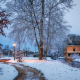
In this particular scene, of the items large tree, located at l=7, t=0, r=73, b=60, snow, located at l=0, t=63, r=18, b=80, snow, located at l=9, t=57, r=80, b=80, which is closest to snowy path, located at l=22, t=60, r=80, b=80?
snow, located at l=9, t=57, r=80, b=80

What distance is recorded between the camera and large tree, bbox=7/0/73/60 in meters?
16.6

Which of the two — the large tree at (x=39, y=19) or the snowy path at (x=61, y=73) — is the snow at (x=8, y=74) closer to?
the snowy path at (x=61, y=73)

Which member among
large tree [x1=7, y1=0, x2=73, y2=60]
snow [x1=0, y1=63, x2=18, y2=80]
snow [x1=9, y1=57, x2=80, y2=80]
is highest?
large tree [x1=7, y1=0, x2=73, y2=60]

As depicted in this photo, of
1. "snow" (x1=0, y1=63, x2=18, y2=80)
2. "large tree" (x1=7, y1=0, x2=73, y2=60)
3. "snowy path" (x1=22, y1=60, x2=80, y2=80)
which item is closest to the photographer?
"snow" (x1=0, y1=63, x2=18, y2=80)

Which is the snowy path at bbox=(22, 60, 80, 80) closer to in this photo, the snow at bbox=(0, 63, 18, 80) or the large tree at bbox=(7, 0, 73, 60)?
the snow at bbox=(0, 63, 18, 80)

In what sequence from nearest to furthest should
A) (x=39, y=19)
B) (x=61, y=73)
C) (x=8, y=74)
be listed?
(x=8, y=74) → (x=61, y=73) → (x=39, y=19)

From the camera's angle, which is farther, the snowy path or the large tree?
the large tree

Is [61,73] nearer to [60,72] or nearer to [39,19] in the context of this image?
[60,72]

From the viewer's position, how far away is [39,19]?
17781 millimetres

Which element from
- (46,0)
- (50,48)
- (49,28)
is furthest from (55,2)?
(50,48)

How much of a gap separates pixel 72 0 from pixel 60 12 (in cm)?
274

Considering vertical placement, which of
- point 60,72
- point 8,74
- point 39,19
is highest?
point 39,19

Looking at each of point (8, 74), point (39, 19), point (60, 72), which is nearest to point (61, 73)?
point (60, 72)

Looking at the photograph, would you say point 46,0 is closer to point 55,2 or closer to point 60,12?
point 55,2
